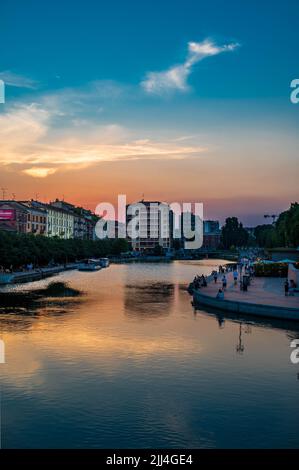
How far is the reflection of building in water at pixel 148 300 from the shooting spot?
50656 millimetres

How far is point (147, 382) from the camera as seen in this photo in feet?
85.7

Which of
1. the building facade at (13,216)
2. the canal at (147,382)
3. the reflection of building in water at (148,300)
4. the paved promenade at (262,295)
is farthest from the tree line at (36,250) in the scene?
the canal at (147,382)

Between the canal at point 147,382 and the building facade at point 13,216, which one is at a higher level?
the building facade at point 13,216

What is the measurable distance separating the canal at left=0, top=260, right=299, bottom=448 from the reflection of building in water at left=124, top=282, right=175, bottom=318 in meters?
2.91

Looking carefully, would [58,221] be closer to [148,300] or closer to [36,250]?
[36,250]

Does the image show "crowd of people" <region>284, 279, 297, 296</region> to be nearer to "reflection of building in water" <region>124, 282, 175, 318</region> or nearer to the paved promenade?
the paved promenade

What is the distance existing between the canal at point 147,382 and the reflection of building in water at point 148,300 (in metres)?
2.91

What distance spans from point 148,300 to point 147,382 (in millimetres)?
35423

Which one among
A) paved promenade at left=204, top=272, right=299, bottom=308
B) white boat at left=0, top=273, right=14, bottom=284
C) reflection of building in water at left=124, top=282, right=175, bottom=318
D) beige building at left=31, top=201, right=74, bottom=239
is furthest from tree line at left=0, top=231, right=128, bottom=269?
paved promenade at left=204, top=272, right=299, bottom=308

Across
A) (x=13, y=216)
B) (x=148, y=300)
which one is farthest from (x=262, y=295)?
(x=13, y=216)

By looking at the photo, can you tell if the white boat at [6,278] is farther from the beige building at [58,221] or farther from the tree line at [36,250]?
the beige building at [58,221]
